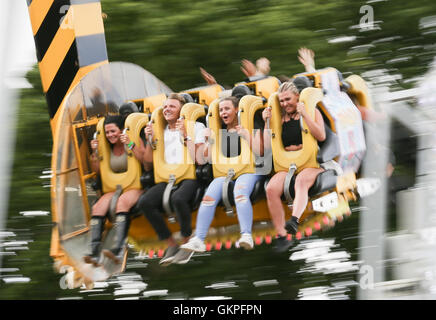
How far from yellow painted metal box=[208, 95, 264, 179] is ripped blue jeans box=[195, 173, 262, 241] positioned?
0.03 meters

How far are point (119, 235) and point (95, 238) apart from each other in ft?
0.34

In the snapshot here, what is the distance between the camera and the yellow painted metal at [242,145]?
2828mm

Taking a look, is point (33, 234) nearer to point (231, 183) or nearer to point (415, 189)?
point (231, 183)

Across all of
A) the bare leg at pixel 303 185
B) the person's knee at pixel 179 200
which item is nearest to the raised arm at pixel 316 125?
the bare leg at pixel 303 185

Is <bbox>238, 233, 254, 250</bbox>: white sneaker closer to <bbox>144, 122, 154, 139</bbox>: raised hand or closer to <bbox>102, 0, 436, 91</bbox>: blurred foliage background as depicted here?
<bbox>144, 122, 154, 139</bbox>: raised hand

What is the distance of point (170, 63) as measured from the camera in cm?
353

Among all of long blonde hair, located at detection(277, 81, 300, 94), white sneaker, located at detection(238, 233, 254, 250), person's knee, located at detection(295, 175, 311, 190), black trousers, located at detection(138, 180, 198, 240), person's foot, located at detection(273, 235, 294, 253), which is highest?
long blonde hair, located at detection(277, 81, 300, 94)

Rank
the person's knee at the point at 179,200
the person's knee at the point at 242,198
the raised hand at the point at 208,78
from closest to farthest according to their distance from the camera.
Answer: the person's knee at the point at 242,198 < the person's knee at the point at 179,200 < the raised hand at the point at 208,78

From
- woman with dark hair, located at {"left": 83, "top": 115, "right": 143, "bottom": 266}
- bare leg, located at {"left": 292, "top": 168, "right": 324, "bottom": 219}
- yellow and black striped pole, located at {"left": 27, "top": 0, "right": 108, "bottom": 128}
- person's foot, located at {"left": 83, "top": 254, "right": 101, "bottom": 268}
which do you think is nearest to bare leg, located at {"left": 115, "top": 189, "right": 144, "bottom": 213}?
woman with dark hair, located at {"left": 83, "top": 115, "right": 143, "bottom": 266}

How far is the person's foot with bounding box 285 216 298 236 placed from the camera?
9.12ft

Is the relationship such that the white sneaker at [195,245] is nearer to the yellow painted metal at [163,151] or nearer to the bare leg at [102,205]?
the yellow painted metal at [163,151]

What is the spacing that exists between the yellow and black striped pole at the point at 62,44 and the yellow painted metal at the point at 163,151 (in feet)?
1.41

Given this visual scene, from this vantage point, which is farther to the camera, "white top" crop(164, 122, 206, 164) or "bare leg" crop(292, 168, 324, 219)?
"white top" crop(164, 122, 206, 164)
